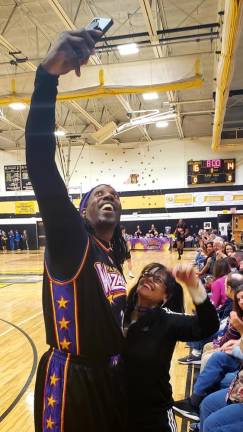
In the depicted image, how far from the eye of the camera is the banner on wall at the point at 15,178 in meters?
23.8

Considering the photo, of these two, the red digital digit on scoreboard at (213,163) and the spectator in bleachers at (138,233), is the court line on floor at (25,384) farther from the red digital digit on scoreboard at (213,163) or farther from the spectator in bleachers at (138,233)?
the red digital digit on scoreboard at (213,163)

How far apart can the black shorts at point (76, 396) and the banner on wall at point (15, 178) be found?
23037 millimetres

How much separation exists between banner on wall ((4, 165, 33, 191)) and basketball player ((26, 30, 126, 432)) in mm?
23032

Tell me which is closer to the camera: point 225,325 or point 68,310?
point 68,310

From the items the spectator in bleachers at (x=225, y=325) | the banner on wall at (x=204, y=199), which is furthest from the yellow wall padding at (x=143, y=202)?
the spectator in bleachers at (x=225, y=325)

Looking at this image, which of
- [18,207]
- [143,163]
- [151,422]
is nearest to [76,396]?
[151,422]

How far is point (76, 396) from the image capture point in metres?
1.22

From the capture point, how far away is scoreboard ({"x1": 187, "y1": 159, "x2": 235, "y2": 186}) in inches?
843

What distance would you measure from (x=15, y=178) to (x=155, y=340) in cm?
2321

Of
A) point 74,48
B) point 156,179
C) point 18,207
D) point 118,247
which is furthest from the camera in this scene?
point 18,207

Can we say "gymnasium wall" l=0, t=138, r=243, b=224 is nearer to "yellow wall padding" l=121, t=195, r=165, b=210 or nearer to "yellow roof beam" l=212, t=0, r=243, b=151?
"yellow wall padding" l=121, t=195, r=165, b=210

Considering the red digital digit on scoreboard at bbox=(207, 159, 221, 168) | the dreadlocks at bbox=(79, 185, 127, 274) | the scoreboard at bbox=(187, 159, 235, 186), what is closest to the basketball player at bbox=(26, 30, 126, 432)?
the dreadlocks at bbox=(79, 185, 127, 274)

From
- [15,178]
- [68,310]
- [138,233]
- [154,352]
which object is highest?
[15,178]

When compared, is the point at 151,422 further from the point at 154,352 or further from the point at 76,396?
the point at 76,396
